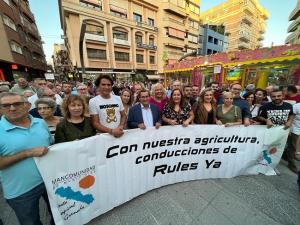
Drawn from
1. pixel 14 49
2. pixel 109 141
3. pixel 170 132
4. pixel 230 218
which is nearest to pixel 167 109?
pixel 170 132

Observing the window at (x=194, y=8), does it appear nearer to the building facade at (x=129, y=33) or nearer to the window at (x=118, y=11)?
the building facade at (x=129, y=33)

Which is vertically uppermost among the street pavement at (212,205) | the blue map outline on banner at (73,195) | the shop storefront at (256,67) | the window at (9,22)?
the window at (9,22)

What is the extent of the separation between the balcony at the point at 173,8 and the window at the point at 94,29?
16.2 metres

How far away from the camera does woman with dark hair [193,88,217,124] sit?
2863 mm

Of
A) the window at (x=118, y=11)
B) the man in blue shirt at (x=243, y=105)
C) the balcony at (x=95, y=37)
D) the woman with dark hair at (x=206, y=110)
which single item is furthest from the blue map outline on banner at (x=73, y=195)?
the window at (x=118, y=11)

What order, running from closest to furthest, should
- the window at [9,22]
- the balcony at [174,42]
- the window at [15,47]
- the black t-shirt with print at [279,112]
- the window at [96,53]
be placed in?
the black t-shirt with print at [279,112] → the window at [9,22] → the window at [15,47] → the window at [96,53] → the balcony at [174,42]

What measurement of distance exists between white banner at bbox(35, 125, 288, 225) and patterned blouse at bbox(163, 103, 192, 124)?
0.30 m

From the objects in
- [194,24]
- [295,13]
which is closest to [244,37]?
[295,13]

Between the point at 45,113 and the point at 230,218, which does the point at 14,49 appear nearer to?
the point at 45,113

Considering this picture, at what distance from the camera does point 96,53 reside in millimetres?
24859

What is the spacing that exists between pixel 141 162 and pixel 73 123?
115 cm

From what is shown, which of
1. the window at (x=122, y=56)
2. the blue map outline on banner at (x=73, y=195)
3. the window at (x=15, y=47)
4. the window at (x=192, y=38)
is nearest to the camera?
the blue map outline on banner at (x=73, y=195)

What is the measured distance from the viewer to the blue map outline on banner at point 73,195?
5.62 feet

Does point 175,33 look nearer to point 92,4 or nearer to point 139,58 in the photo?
point 139,58
